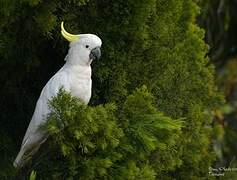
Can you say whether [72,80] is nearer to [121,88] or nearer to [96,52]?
[96,52]

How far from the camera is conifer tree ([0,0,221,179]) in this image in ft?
8.71

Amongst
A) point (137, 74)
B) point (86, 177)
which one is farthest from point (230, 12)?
point (86, 177)

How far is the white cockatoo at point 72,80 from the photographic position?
277 cm

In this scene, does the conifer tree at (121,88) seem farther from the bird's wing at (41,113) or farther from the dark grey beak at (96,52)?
the dark grey beak at (96,52)

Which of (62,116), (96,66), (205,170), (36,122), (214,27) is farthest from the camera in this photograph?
(214,27)

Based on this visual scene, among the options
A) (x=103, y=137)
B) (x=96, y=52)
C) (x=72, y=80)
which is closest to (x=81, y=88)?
(x=72, y=80)

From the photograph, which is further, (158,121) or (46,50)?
(46,50)

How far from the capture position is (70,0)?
2.90m

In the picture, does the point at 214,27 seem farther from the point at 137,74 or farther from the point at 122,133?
the point at 122,133

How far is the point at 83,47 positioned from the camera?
281 centimetres

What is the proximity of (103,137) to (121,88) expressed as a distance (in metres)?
0.56

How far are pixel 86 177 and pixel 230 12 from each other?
328 centimetres

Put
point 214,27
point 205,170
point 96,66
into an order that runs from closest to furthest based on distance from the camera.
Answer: point 96,66
point 205,170
point 214,27

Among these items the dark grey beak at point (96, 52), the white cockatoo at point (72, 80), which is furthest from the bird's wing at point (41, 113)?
the dark grey beak at point (96, 52)
